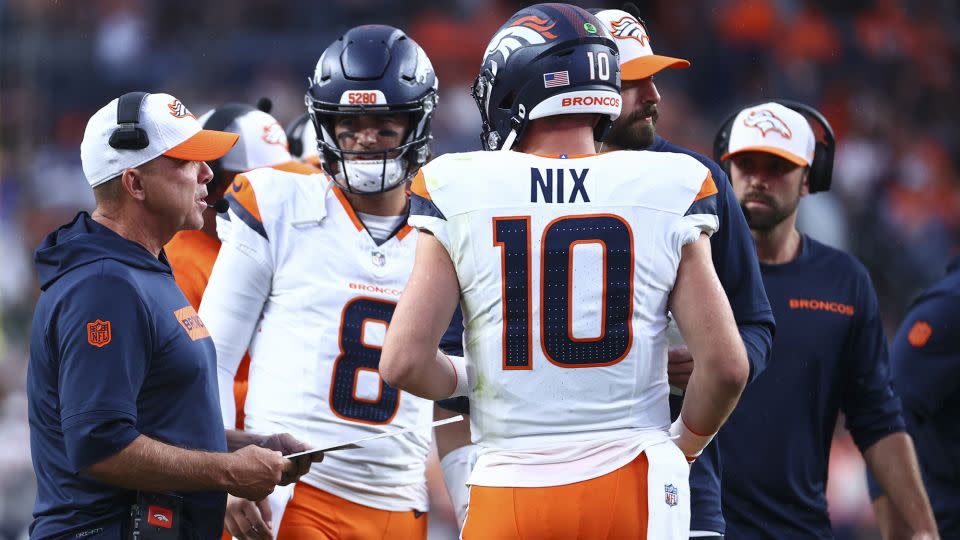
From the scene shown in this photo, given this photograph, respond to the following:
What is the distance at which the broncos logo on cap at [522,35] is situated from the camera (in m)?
3.26

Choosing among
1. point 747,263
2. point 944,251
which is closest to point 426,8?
point 944,251

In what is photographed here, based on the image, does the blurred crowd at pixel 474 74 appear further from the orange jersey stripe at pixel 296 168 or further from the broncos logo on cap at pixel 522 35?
the broncos logo on cap at pixel 522 35

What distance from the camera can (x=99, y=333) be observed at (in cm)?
330

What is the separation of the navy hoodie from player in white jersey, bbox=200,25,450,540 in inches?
20.2

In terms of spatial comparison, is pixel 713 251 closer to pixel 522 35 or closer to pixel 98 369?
pixel 522 35

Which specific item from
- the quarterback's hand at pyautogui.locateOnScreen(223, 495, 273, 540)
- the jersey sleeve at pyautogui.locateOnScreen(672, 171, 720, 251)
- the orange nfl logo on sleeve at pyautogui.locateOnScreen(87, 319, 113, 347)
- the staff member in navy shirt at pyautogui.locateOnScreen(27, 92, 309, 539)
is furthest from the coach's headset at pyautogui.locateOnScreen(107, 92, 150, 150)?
the jersey sleeve at pyautogui.locateOnScreen(672, 171, 720, 251)

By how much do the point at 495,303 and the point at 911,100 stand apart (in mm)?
11958

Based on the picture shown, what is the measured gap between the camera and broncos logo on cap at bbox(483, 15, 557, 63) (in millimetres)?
3264

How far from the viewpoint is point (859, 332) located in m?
4.66

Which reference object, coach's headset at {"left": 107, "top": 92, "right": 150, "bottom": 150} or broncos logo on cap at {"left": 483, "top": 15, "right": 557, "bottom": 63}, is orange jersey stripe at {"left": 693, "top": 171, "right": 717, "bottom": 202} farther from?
coach's headset at {"left": 107, "top": 92, "right": 150, "bottom": 150}

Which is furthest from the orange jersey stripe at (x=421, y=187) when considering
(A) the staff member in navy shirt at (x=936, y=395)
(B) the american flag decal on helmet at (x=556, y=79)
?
(A) the staff member in navy shirt at (x=936, y=395)

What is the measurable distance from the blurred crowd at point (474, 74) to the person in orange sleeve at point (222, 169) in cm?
740

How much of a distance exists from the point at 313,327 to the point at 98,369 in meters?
0.95

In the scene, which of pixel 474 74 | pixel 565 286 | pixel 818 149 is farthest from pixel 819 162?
pixel 474 74
